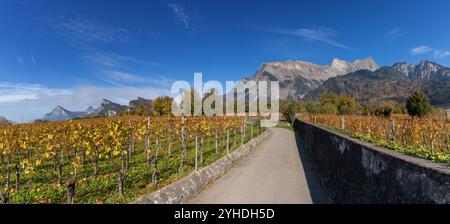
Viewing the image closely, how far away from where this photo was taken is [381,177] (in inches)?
278

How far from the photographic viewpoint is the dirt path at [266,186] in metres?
11.6

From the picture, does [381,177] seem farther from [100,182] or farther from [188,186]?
[100,182]

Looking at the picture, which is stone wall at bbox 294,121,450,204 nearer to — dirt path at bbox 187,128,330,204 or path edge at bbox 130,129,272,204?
dirt path at bbox 187,128,330,204

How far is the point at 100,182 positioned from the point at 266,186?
7.09 m

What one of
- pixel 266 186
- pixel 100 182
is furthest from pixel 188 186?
pixel 100 182

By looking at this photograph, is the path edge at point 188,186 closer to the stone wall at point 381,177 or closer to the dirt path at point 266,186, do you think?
the dirt path at point 266,186

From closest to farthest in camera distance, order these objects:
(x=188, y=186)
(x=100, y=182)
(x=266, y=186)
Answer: (x=188, y=186) → (x=266, y=186) → (x=100, y=182)

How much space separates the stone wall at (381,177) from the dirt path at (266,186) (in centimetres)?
104

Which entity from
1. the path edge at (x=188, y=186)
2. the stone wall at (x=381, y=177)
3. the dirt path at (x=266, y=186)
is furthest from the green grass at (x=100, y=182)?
the stone wall at (x=381, y=177)

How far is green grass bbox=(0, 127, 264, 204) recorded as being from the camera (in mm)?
12109

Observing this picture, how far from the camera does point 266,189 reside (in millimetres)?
13109
